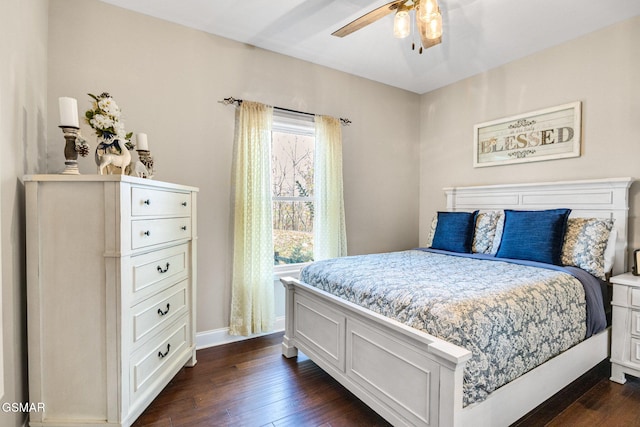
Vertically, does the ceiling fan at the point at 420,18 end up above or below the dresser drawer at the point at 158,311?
above

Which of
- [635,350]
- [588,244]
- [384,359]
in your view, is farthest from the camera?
[588,244]

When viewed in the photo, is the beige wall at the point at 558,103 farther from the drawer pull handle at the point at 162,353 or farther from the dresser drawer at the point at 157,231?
the drawer pull handle at the point at 162,353

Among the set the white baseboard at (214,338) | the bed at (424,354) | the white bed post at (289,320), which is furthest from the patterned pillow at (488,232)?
the white baseboard at (214,338)

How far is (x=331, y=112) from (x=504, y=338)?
2674mm

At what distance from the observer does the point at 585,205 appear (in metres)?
2.70

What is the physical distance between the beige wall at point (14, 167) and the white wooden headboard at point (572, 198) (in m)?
3.77

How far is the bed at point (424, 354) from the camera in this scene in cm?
138

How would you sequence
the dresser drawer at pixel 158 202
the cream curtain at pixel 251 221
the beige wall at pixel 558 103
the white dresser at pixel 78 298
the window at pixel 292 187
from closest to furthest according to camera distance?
the white dresser at pixel 78 298, the dresser drawer at pixel 158 202, the beige wall at pixel 558 103, the cream curtain at pixel 251 221, the window at pixel 292 187

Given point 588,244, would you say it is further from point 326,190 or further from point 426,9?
point 326,190

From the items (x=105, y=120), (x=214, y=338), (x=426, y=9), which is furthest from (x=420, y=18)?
(x=214, y=338)

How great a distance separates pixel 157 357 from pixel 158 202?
3.09ft

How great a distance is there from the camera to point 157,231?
1883mm

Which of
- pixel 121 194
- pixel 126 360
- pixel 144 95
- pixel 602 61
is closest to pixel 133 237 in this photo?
pixel 121 194

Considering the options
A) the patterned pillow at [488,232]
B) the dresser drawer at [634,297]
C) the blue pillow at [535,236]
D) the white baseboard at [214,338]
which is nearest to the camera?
the dresser drawer at [634,297]
